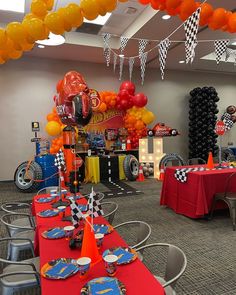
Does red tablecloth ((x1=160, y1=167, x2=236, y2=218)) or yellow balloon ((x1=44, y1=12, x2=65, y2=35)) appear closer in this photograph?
yellow balloon ((x1=44, y1=12, x2=65, y2=35))

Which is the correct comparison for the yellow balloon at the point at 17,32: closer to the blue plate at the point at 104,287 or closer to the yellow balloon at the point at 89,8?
the yellow balloon at the point at 89,8

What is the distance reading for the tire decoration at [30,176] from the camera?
5.83 metres

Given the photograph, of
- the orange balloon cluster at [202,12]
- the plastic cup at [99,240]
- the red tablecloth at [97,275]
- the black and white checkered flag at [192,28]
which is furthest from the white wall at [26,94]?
the plastic cup at [99,240]

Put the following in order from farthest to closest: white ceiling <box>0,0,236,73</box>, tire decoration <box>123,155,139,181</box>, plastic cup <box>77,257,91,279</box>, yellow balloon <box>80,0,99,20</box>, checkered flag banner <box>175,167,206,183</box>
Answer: tire decoration <box>123,155,139,181</box> → white ceiling <box>0,0,236,73</box> → checkered flag banner <box>175,167,206,183</box> → yellow balloon <box>80,0,99,20</box> → plastic cup <box>77,257,91,279</box>

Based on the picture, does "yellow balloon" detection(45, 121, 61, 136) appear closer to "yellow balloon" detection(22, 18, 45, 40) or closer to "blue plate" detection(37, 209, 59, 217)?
"yellow balloon" detection(22, 18, 45, 40)

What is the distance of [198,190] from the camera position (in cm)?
370

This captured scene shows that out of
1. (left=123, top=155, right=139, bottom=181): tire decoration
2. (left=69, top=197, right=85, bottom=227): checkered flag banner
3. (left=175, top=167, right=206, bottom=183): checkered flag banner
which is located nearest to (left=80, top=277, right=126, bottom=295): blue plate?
(left=69, top=197, right=85, bottom=227): checkered flag banner

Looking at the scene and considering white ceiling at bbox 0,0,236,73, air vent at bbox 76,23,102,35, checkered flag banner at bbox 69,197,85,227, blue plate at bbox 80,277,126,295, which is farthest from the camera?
air vent at bbox 76,23,102,35

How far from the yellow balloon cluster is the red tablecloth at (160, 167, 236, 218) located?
2644mm

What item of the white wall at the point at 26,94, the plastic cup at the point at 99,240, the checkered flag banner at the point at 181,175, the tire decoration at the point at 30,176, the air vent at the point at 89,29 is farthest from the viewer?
the white wall at the point at 26,94

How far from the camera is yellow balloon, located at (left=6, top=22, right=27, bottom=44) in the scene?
10.6ft

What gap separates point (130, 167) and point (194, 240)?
147 inches

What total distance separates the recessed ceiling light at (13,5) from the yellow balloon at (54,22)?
201cm

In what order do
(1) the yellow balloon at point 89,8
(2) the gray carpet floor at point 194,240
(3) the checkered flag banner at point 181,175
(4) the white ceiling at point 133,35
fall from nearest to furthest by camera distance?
(2) the gray carpet floor at point 194,240
(1) the yellow balloon at point 89,8
(3) the checkered flag banner at point 181,175
(4) the white ceiling at point 133,35
